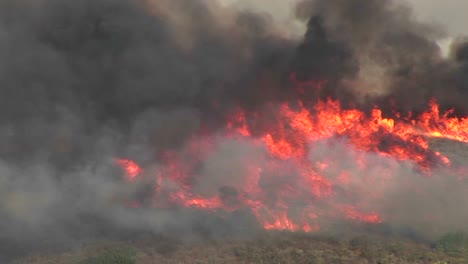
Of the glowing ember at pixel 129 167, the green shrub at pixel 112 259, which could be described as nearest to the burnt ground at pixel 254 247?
the green shrub at pixel 112 259

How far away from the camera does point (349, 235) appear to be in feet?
93.7

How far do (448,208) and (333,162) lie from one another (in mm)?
8443

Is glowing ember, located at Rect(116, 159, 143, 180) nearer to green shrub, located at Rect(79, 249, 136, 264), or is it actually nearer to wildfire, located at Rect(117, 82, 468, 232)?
wildfire, located at Rect(117, 82, 468, 232)

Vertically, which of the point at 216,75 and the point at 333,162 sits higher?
the point at 216,75

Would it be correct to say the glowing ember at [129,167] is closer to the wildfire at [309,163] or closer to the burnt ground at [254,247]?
the wildfire at [309,163]

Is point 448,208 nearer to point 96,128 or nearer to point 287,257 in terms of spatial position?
point 287,257

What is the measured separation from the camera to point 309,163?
35.6 metres

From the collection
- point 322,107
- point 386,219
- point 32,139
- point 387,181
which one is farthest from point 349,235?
point 32,139

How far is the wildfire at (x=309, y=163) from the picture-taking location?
31.6m

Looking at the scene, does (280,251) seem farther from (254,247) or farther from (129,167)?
(129,167)

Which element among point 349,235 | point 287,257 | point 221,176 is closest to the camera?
point 287,257

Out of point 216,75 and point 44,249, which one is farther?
point 216,75

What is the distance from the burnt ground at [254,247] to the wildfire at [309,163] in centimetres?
194

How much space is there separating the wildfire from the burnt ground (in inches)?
76.5
